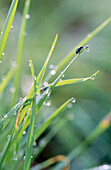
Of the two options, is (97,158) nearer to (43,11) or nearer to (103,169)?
(103,169)

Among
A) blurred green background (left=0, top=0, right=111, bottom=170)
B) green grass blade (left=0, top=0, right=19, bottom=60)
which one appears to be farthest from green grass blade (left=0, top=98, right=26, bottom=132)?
blurred green background (left=0, top=0, right=111, bottom=170)

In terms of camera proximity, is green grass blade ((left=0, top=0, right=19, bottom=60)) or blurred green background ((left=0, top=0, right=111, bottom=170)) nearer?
green grass blade ((left=0, top=0, right=19, bottom=60))

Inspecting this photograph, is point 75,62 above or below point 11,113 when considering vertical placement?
above

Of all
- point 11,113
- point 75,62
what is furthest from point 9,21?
point 75,62

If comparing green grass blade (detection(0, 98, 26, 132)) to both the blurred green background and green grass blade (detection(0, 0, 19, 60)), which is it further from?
the blurred green background

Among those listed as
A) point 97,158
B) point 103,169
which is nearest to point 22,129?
point 103,169

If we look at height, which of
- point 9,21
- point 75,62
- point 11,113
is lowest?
point 11,113

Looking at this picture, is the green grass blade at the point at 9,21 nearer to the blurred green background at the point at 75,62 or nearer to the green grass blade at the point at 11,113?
the green grass blade at the point at 11,113

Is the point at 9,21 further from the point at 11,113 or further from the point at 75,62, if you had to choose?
the point at 75,62

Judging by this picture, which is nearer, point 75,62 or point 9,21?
point 9,21
